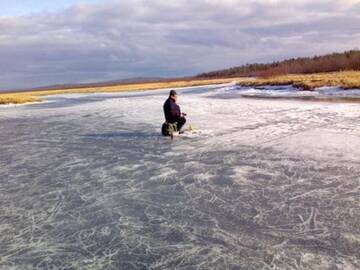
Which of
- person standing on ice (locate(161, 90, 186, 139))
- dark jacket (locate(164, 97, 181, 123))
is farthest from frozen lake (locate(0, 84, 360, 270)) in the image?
dark jacket (locate(164, 97, 181, 123))

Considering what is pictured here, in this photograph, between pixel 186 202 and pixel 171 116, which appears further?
pixel 171 116

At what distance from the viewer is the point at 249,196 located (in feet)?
17.8

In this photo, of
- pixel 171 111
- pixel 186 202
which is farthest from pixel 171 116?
pixel 186 202

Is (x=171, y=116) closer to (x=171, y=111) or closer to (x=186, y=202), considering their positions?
(x=171, y=111)

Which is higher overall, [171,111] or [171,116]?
[171,111]

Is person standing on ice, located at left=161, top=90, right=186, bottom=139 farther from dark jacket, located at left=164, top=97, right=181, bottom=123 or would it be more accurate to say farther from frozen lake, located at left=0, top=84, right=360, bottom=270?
frozen lake, located at left=0, top=84, right=360, bottom=270

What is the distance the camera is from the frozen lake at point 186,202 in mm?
3906

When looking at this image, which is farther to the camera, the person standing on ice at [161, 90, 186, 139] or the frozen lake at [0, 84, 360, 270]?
the person standing on ice at [161, 90, 186, 139]

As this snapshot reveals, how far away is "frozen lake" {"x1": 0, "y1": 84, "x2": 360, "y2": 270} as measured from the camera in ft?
12.8

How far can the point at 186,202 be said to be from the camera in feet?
17.5

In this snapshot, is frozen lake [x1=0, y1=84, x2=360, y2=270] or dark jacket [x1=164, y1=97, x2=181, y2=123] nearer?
frozen lake [x1=0, y1=84, x2=360, y2=270]

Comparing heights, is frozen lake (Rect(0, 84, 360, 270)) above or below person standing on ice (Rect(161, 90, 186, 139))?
below

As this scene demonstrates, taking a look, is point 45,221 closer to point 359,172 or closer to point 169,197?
point 169,197

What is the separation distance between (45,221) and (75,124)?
962cm
